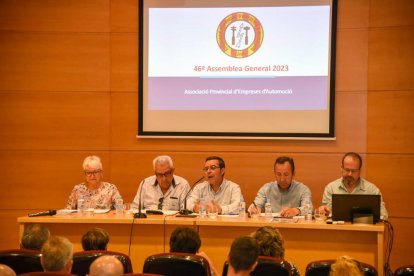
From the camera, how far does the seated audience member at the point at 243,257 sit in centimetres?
266

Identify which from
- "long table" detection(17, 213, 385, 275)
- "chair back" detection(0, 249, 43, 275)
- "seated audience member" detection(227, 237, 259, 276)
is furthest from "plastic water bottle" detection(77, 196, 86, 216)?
"seated audience member" detection(227, 237, 259, 276)

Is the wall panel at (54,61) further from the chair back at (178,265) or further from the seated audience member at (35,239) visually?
the chair back at (178,265)

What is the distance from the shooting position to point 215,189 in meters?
5.49

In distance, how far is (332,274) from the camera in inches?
98.4

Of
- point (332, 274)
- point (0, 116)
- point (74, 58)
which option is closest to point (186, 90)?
point (74, 58)

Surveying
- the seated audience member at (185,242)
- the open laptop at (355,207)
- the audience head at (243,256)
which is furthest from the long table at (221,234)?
the audience head at (243,256)

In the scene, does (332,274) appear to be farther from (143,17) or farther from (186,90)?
(143,17)

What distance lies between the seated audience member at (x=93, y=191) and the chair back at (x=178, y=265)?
2.49m

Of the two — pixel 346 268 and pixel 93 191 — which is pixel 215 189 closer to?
pixel 93 191

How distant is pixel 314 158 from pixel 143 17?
2.56 meters

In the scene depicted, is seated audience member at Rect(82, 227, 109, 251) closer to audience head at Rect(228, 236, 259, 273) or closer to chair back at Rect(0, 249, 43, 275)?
chair back at Rect(0, 249, 43, 275)

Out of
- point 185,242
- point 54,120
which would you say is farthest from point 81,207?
point 185,242

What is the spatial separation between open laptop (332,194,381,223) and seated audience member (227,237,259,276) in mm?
1918

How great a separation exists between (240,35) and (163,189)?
6.51 ft
